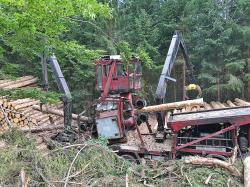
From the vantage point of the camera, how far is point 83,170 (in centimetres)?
615

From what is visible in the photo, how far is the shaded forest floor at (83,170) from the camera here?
18.7 feet

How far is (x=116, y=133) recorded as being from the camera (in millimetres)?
9961

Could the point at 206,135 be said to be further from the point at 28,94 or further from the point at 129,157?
the point at 28,94

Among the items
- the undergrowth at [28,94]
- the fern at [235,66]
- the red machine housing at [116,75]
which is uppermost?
the fern at [235,66]

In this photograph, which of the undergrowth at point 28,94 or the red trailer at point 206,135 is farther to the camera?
the red trailer at point 206,135

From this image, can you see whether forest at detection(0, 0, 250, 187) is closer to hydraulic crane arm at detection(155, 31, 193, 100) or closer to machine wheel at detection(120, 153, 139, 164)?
machine wheel at detection(120, 153, 139, 164)

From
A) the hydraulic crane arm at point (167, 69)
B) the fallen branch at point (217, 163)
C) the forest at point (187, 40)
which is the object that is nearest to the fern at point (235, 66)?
the forest at point (187, 40)

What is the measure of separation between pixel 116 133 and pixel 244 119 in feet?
11.1

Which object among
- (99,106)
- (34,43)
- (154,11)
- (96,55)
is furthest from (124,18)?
(34,43)

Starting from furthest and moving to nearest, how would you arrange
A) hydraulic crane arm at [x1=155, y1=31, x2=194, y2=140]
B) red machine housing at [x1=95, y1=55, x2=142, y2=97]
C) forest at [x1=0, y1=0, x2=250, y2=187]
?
hydraulic crane arm at [x1=155, y1=31, x2=194, y2=140], red machine housing at [x1=95, y1=55, x2=142, y2=97], forest at [x1=0, y1=0, x2=250, y2=187]

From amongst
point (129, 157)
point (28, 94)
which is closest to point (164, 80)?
point (129, 157)

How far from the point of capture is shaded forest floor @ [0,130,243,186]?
18.7 feet

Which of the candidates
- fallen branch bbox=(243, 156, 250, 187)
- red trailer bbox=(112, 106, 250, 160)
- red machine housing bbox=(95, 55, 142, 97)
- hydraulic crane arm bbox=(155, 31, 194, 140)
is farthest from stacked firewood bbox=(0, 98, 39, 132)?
fallen branch bbox=(243, 156, 250, 187)

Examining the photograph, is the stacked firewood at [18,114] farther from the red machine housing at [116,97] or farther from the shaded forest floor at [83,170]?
the shaded forest floor at [83,170]
